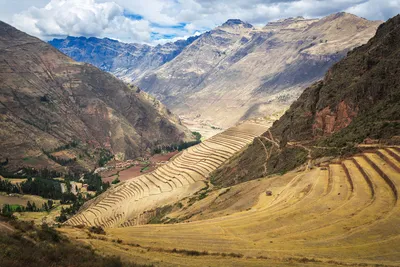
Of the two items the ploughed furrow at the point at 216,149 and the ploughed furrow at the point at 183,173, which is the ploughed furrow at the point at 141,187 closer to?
the ploughed furrow at the point at 183,173

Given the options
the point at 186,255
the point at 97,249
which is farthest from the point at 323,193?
A: the point at 97,249

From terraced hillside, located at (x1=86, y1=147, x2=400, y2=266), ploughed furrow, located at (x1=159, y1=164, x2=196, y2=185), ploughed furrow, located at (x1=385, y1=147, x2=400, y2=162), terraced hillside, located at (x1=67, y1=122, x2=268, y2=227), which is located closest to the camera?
terraced hillside, located at (x1=86, y1=147, x2=400, y2=266)

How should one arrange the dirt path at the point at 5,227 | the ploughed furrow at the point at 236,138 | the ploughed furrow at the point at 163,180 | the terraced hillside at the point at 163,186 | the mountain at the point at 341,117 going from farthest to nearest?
the ploughed furrow at the point at 236,138 < the ploughed furrow at the point at 163,180 < the terraced hillside at the point at 163,186 < the mountain at the point at 341,117 < the dirt path at the point at 5,227

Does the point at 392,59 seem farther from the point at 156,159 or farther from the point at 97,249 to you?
the point at 156,159

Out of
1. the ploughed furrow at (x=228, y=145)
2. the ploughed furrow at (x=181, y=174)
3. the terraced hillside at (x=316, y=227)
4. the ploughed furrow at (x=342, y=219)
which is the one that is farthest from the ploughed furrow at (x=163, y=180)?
the ploughed furrow at (x=342, y=219)

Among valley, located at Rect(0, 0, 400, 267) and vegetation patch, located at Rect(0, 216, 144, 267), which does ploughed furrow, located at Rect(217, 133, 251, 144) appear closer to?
valley, located at Rect(0, 0, 400, 267)

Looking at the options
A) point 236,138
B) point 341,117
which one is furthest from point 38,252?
point 236,138

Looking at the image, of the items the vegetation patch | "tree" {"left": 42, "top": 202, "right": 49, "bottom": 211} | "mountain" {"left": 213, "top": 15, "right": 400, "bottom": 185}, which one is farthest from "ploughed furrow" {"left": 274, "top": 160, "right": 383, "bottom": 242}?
"tree" {"left": 42, "top": 202, "right": 49, "bottom": 211}
